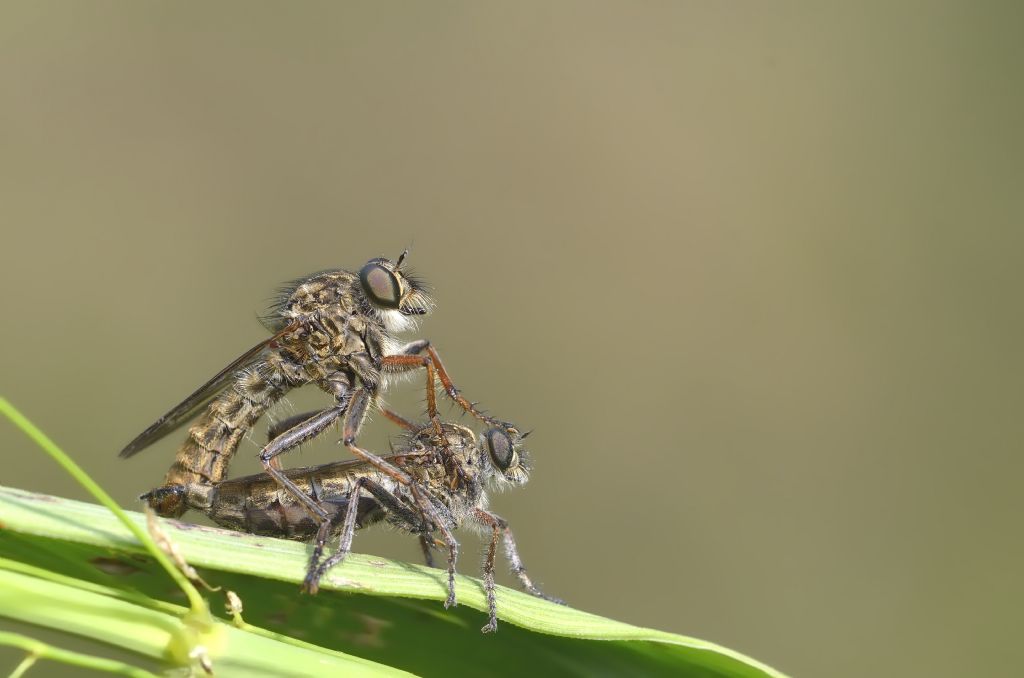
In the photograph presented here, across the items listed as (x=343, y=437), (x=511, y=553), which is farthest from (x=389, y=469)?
(x=511, y=553)

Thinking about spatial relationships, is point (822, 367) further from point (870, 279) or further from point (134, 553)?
point (134, 553)

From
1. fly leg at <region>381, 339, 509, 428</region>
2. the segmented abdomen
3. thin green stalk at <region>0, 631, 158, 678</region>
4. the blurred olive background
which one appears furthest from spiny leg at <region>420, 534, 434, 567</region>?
the blurred olive background

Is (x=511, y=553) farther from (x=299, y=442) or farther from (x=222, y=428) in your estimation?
(x=222, y=428)

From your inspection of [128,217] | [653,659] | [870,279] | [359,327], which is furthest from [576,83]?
[653,659]

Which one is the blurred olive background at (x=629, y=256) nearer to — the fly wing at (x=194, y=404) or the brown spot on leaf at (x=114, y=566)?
the fly wing at (x=194, y=404)

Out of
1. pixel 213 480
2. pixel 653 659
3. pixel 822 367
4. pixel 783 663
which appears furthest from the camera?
pixel 822 367

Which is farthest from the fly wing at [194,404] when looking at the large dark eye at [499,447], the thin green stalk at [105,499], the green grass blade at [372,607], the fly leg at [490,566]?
the thin green stalk at [105,499]

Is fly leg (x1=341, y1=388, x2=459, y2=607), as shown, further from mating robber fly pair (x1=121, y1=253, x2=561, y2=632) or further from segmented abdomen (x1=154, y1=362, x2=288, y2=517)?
segmented abdomen (x1=154, y1=362, x2=288, y2=517)
